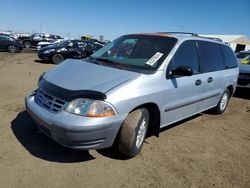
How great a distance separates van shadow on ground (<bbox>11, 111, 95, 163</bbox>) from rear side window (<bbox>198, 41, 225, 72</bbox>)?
2.79 m

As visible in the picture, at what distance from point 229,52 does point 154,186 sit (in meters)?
4.45

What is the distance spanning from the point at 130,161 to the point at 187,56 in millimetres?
2069

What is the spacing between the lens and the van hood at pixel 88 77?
11.4 ft

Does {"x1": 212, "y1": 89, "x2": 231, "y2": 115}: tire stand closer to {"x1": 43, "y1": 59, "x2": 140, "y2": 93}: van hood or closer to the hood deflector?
{"x1": 43, "y1": 59, "x2": 140, "y2": 93}: van hood

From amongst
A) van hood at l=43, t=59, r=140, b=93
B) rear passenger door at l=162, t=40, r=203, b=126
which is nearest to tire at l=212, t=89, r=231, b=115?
rear passenger door at l=162, t=40, r=203, b=126

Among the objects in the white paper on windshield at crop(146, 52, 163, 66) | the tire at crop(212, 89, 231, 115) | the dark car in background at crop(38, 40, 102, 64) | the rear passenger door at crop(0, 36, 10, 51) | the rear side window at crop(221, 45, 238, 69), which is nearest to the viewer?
the white paper on windshield at crop(146, 52, 163, 66)

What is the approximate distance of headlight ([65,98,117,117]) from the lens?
321 centimetres

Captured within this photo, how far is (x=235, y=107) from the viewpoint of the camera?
7770mm

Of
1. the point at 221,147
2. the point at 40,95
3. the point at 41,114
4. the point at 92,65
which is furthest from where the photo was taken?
the point at 221,147

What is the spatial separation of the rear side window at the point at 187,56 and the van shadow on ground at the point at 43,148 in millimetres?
1947

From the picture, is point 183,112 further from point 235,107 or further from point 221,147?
point 235,107

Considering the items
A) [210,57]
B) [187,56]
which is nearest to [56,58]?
[210,57]

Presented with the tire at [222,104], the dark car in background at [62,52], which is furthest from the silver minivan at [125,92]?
the dark car in background at [62,52]

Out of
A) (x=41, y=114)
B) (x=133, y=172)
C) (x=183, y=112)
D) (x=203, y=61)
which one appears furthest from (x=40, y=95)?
(x=203, y=61)
